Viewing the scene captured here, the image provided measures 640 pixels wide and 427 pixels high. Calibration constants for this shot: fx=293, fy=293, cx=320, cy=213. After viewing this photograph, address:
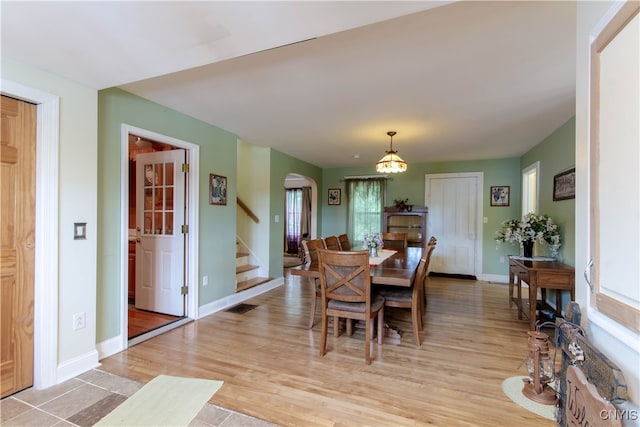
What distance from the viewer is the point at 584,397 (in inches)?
41.3

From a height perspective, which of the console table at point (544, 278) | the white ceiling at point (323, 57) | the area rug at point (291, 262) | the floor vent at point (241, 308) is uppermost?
the white ceiling at point (323, 57)

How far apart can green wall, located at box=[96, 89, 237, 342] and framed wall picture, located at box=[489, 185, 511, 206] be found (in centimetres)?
481

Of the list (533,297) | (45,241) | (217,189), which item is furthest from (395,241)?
(45,241)

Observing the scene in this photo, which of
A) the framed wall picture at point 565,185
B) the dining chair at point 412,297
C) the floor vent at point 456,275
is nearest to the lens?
the dining chair at point 412,297

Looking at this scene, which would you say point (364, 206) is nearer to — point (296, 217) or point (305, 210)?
point (305, 210)

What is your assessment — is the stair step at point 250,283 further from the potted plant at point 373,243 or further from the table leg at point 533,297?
the table leg at point 533,297

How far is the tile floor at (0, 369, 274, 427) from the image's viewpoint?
1719 mm

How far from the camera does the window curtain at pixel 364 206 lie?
6398mm

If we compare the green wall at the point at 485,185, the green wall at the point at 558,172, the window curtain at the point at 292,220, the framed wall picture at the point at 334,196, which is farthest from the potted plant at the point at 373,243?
the window curtain at the point at 292,220

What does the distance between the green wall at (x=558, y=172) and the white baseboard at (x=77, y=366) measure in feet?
15.5

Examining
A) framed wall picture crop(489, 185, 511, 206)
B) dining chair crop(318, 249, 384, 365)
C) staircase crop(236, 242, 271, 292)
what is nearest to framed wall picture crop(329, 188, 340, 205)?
staircase crop(236, 242, 271, 292)

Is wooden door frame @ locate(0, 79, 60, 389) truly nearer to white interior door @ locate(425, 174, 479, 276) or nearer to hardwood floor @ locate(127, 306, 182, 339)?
hardwood floor @ locate(127, 306, 182, 339)

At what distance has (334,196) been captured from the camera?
6883mm

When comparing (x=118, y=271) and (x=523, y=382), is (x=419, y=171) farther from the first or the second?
(x=118, y=271)
